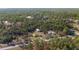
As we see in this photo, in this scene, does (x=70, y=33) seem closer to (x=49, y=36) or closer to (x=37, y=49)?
(x=49, y=36)

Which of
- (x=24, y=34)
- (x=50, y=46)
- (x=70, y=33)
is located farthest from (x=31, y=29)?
(x=70, y=33)

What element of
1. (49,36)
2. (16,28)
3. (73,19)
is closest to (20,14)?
(16,28)

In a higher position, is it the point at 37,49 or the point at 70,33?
the point at 70,33

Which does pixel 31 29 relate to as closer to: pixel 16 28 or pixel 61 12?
pixel 16 28
